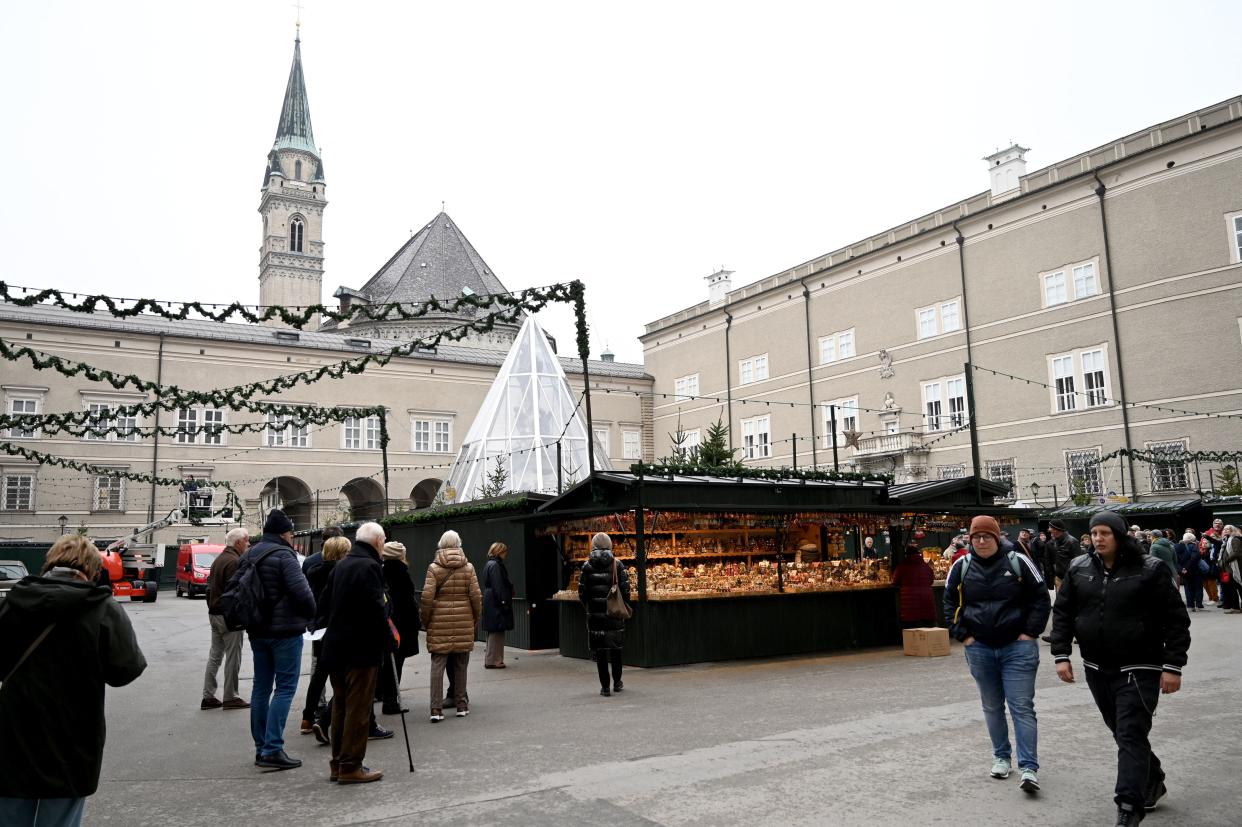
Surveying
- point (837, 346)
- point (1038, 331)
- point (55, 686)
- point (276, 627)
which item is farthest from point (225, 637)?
point (837, 346)

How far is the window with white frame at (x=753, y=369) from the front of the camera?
44750 mm

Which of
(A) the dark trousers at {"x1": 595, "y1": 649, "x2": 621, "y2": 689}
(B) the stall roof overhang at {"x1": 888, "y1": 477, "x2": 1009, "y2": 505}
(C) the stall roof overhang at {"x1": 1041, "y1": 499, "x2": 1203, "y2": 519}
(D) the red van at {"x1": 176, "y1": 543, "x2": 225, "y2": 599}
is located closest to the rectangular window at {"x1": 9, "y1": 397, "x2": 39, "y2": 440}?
(D) the red van at {"x1": 176, "y1": 543, "x2": 225, "y2": 599}

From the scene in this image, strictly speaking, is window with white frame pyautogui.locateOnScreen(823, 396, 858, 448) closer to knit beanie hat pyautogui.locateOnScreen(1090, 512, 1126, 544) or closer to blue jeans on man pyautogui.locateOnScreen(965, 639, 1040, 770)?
blue jeans on man pyautogui.locateOnScreen(965, 639, 1040, 770)

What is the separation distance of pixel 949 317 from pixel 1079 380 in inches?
234

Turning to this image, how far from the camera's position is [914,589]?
1363 cm

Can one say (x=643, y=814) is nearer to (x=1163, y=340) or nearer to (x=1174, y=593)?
(x=1174, y=593)

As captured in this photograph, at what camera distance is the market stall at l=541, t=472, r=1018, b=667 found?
481 inches

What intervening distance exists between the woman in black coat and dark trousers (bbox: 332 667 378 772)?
3.71m

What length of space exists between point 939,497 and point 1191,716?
9.14 m

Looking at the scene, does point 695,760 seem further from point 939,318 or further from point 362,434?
point 362,434

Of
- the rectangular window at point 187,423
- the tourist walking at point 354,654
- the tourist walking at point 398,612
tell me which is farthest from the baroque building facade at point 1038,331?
the rectangular window at point 187,423

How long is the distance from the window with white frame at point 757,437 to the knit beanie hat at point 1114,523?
3893cm

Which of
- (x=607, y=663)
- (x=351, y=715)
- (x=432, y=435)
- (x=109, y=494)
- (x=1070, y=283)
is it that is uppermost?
(x=1070, y=283)

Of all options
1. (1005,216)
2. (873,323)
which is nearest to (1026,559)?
(1005,216)
